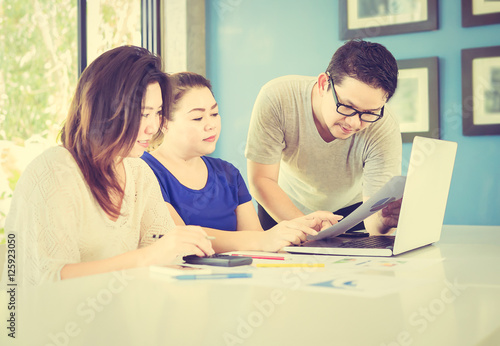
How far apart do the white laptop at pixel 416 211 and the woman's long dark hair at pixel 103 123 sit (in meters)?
0.45

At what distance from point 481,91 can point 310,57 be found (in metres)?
1.01

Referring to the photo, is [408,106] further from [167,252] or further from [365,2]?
[167,252]

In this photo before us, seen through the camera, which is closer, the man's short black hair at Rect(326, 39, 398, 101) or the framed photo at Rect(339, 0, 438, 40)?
the man's short black hair at Rect(326, 39, 398, 101)

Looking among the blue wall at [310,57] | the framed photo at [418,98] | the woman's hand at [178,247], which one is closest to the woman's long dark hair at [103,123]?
the woman's hand at [178,247]

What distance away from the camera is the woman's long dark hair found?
118cm

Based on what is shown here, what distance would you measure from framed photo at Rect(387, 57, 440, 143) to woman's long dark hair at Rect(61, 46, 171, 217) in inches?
77.2

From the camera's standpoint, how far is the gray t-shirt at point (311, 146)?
189 cm

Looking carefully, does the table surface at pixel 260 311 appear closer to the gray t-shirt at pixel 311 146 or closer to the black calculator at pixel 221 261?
the black calculator at pixel 221 261

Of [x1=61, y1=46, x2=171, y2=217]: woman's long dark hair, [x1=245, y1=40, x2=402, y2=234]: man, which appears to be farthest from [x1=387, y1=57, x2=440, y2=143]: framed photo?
[x1=61, y1=46, x2=171, y2=217]: woman's long dark hair

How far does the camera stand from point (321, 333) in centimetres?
55

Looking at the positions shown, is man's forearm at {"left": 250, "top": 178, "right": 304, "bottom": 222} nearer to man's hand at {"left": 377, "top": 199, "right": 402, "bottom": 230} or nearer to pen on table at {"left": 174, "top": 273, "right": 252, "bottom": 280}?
man's hand at {"left": 377, "top": 199, "right": 402, "bottom": 230}

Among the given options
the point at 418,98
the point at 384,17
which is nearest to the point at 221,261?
the point at 418,98

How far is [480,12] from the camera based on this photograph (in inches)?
109

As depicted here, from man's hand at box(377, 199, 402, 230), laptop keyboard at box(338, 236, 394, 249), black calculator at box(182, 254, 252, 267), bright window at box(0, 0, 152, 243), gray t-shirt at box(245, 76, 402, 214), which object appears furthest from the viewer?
bright window at box(0, 0, 152, 243)
